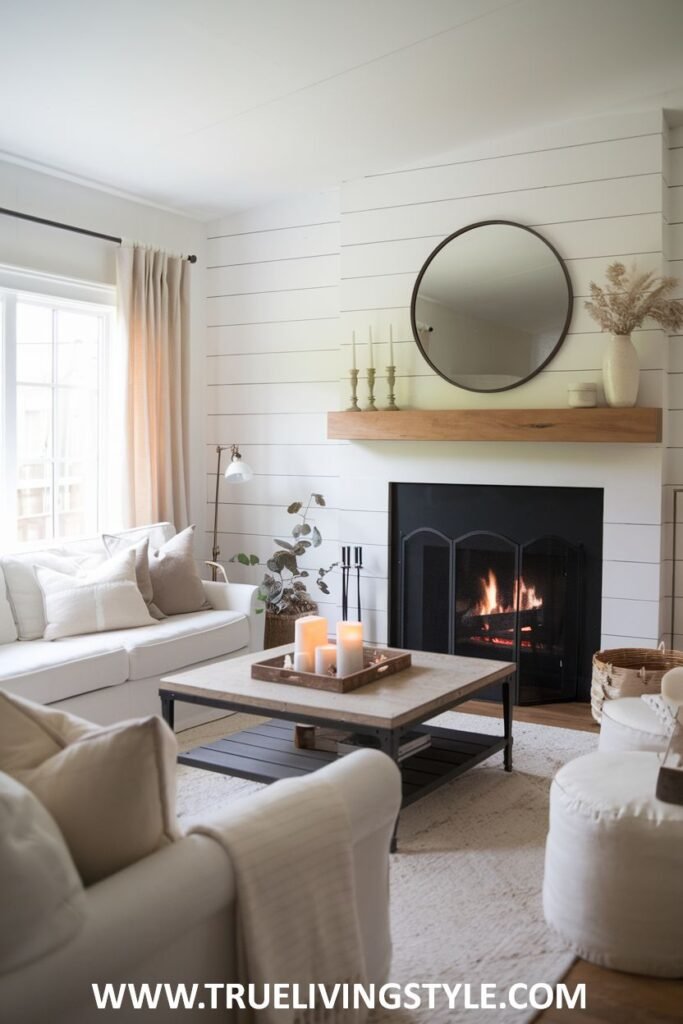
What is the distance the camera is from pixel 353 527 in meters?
5.59

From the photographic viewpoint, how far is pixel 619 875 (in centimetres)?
244

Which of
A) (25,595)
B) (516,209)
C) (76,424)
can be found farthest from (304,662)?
(516,209)

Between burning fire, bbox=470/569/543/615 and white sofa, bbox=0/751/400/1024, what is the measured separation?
3160mm

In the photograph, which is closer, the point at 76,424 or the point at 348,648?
the point at 348,648

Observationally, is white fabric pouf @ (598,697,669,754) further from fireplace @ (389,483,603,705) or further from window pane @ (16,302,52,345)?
window pane @ (16,302,52,345)

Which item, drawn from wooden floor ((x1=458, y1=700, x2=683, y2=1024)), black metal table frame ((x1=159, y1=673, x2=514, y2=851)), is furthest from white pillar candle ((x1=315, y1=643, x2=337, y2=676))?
wooden floor ((x1=458, y1=700, x2=683, y2=1024))

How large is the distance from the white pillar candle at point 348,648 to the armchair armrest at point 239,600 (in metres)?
1.51

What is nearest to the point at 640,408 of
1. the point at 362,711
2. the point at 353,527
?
the point at 353,527

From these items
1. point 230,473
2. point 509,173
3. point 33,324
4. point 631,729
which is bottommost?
point 631,729

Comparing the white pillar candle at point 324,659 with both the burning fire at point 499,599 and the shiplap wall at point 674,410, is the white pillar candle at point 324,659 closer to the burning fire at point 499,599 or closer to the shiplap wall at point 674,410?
the burning fire at point 499,599

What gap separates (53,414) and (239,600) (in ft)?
4.77

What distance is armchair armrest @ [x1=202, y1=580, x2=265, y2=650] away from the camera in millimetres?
4973

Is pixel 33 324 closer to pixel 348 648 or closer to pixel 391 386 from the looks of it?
pixel 391 386

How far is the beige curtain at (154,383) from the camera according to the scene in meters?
5.55
